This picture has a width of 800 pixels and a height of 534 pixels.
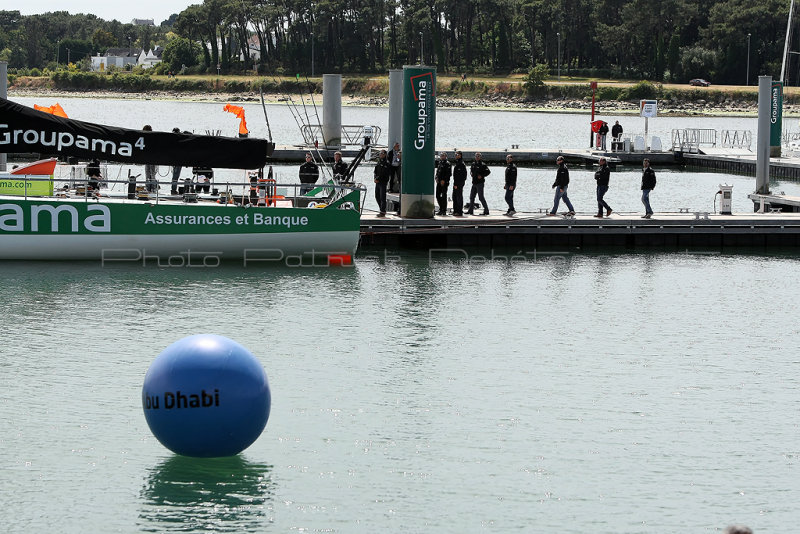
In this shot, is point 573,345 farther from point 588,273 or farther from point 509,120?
point 509,120

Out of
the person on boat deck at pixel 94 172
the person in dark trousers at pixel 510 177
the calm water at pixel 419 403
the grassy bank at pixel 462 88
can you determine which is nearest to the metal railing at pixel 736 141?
the person in dark trousers at pixel 510 177

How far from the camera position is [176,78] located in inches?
7136

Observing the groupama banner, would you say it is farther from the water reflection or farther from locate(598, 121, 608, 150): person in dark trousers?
locate(598, 121, 608, 150): person in dark trousers

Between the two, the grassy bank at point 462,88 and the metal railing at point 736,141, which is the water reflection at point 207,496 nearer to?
the metal railing at point 736,141

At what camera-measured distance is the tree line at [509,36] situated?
138000 millimetres

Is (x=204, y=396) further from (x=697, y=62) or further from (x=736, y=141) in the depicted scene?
(x=697, y=62)

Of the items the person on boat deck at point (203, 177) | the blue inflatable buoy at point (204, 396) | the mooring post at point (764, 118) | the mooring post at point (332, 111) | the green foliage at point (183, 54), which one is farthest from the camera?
the green foliage at point (183, 54)

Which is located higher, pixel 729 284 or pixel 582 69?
pixel 582 69

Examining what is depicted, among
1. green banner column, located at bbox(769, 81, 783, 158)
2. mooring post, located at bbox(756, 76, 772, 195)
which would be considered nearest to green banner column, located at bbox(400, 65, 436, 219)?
mooring post, located at bbox(756, 76, 772, 195)

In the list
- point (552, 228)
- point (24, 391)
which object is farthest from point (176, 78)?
point (24, 391)

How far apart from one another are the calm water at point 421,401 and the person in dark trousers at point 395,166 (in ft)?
13.3

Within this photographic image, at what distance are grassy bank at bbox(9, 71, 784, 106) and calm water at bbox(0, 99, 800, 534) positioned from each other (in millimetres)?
83402

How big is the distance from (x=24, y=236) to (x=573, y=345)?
1231 cm

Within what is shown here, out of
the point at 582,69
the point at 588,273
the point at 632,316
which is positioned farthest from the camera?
the point at 582,69
